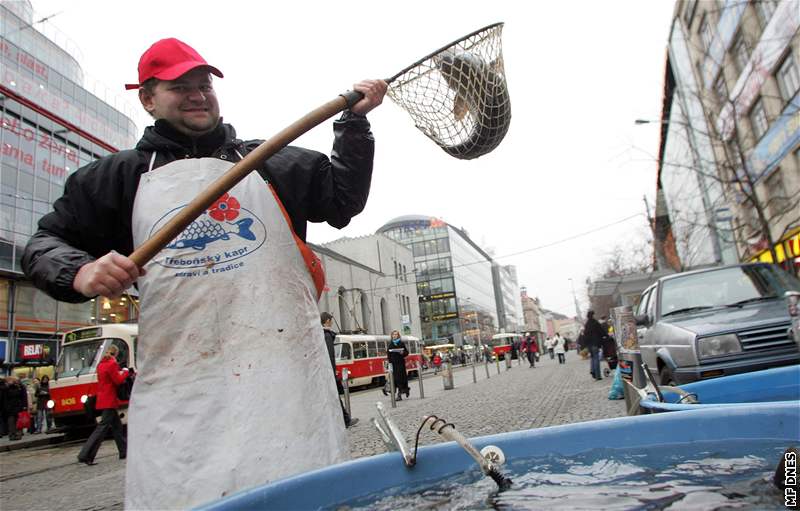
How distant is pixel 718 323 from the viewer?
5266 millimetres

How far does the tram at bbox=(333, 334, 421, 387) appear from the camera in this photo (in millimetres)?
24188

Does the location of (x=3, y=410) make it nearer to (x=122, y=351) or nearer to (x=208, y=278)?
(x=122, y=351)

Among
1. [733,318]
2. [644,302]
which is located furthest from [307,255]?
[644,302]

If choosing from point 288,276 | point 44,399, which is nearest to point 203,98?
point 288,276

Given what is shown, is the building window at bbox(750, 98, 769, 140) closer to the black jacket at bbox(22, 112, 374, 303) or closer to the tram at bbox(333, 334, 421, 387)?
the tram at bbox(333, 334, 421, 387)

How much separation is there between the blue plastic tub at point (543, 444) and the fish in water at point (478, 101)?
1.53 m

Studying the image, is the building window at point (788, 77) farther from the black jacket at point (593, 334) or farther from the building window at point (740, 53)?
the black jacket at point (593, 334)

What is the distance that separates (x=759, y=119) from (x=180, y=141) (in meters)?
22.0

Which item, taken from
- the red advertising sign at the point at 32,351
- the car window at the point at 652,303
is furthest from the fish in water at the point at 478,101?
the red advertising sign at the point at 32,351

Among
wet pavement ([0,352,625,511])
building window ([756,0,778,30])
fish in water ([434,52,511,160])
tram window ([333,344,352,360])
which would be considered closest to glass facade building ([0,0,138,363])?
tram window ([333,344,352,360])

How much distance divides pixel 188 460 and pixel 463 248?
325 ft

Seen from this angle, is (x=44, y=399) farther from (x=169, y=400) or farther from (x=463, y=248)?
(x=463, y=248)

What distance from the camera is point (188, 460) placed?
57.7 inches

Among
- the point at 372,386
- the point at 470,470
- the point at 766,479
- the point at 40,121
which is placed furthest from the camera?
the point at 372,386
